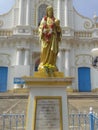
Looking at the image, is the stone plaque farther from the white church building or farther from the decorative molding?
the decorative molding

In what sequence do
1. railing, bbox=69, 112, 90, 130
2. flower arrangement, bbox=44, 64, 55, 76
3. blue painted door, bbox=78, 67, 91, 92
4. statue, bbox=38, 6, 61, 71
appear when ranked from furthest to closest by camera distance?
blue painted door, bbox=78, 67, 91, 92
railing, bbox=69, 112, 90, 130
statue, bbox=38, 6, 61, 71
flower arrangement, bbox=44, 64, 55, 76

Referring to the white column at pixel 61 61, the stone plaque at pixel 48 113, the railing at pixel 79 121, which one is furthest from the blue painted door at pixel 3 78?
the stone plaque at pixel 48 113

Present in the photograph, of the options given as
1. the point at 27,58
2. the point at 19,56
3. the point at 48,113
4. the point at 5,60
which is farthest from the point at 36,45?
the point at 48,113

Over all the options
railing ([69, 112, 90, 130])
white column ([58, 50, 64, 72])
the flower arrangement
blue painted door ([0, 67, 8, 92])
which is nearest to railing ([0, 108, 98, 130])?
railing ([69, 112, 90, 130])

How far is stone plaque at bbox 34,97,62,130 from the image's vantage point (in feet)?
20.4

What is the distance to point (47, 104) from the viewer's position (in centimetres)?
632

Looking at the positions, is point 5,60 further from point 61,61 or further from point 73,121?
point 73,121

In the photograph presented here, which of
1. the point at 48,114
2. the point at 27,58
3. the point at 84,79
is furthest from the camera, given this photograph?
the point at 84,79

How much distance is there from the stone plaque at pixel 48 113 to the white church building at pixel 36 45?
1797cm

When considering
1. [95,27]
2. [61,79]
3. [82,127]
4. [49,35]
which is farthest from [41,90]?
[95,27]

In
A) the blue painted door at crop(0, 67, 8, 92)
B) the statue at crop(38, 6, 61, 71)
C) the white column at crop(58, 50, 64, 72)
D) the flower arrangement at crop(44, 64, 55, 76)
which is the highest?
the white column at crop(58, 50, 64, 72)

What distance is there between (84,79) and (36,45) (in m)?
5.72

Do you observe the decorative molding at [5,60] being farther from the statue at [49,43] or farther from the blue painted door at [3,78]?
the statue at [49,43]

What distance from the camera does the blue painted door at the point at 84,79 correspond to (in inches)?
→ 1017
